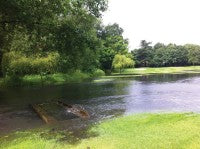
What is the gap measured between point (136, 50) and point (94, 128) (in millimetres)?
110026

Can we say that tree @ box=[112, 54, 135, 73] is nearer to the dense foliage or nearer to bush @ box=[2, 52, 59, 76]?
bush @ box=[2, 52, 59, 76]

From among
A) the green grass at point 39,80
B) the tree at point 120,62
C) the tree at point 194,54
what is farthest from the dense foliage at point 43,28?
the tree at point 194,54

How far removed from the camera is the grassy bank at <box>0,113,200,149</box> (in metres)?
11.2

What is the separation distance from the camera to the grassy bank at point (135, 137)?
36.8 ft

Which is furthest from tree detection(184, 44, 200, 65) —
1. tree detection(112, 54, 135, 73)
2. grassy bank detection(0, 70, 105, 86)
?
grassy bank detection(0, 70, 105, 86)

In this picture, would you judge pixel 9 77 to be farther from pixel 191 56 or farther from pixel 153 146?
pixel 191 56

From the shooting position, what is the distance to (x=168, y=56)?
11862 centimetres

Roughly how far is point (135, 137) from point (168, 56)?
10986 centimetres

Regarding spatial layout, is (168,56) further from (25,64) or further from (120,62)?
(25,64)

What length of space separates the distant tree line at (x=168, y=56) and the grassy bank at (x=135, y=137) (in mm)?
104092

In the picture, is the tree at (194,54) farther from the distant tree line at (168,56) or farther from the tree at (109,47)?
the tree at (109,47)

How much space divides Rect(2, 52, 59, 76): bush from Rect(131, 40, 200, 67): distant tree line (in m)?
75.3

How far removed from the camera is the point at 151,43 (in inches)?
5074

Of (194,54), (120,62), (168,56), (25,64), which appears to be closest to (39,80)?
(25,64)
